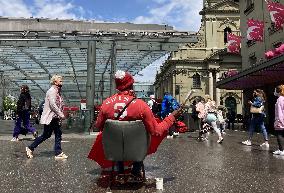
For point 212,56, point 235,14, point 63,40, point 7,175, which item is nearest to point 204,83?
point 212,56

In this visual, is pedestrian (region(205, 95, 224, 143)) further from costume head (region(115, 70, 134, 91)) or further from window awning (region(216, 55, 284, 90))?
costume head (region(115, 70, 134, 91))

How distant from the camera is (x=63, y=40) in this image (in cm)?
1675

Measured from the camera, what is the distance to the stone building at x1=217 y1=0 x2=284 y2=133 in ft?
64.6

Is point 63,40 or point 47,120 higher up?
point 63,40

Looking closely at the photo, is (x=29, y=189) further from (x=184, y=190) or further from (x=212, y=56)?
(x=212, y=56)

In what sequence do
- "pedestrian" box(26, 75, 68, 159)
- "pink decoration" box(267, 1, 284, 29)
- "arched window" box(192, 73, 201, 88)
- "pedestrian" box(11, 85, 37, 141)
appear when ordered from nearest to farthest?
"pedestrian" box(26, 75, 68, 159)
"pedestrian" box(11, 85, 37, 141)
"pink decoration" box(267, 1, 284, 29)
"arched window" box(192, 73, 201, 88)

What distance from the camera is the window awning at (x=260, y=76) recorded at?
17.9 m

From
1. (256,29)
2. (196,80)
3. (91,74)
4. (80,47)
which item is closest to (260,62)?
(256,29)

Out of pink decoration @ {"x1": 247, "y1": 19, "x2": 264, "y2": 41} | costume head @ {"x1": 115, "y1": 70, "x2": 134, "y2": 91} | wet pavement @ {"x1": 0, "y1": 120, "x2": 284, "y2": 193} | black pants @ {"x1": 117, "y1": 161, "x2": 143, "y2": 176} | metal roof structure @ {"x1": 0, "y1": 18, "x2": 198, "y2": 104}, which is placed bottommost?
wet pavement @ {"x1": 0, "y1": 120, "x2": 284, "y2": 193}

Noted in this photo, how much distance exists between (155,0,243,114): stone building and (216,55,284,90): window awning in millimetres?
28171

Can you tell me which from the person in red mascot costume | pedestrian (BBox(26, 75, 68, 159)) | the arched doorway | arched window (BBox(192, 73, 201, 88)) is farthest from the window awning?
arched window (BBox(192, 73, 201, 88))

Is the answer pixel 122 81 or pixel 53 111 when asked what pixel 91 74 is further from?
pixel 122 81

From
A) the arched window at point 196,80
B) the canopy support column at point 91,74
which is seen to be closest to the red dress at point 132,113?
the canopy support column at point 91,74

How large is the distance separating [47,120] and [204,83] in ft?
176
